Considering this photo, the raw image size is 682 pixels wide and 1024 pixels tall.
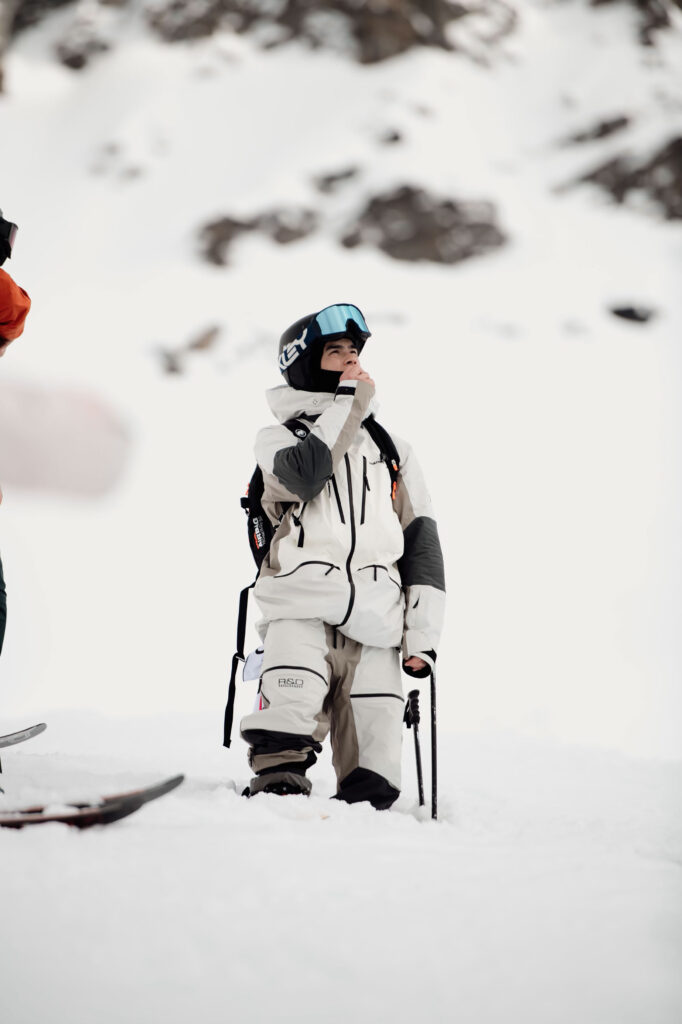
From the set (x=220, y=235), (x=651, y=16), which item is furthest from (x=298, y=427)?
(x=651, y=16)

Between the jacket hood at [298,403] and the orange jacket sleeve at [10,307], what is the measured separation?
0.86 meters

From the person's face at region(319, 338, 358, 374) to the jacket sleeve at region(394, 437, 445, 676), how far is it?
33 cm

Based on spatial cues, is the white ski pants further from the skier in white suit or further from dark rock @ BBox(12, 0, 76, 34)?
dark rock @ BBox(12, 0, 76, 34)

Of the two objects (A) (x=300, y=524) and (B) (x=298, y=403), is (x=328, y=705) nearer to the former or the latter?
(A) (x=300, y=524)

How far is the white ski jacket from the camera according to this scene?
2.52 metres

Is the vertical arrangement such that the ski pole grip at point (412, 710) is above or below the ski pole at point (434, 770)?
above

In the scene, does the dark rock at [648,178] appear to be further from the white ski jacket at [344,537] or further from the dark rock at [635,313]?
the white ski jacket at [344,537]

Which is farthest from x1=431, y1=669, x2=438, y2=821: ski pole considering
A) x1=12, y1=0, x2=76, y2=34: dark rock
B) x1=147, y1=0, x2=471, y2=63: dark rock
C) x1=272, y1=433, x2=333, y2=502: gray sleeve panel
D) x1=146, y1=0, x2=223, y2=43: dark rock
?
x1=12, y1=0, x2=76, y2=34: dark rock

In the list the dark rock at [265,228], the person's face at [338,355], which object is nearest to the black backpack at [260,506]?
the person's face at [338,355]

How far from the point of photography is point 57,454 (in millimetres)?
15258

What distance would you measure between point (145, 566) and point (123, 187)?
73.1 feet

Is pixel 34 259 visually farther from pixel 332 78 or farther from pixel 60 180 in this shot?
pixel 332 78

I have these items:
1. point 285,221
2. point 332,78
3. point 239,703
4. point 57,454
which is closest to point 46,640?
point 239,703

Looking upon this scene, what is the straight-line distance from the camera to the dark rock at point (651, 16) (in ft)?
139
